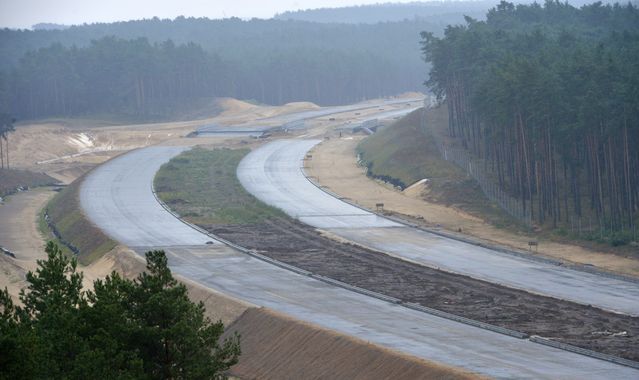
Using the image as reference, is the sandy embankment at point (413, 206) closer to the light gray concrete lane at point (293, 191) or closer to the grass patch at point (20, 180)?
the light gray concrete lane at point (293, 191)

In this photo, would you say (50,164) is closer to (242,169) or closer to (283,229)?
(242,169)

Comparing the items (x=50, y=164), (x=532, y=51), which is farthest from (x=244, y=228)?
(x=50, y=164)

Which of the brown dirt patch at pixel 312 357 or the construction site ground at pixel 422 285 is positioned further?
the construction site ground at pixel 422 285

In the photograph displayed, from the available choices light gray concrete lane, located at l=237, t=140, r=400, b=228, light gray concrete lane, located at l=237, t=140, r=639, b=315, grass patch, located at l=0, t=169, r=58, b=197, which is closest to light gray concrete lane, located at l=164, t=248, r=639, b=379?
light gray concrete lane, located at l=237, t=140, r=639, b=315

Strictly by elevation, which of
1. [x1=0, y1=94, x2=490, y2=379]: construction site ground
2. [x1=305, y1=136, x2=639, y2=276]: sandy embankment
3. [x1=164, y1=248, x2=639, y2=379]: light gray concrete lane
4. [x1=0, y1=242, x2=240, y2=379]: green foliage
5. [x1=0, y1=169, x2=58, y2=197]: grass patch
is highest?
[x1=0, y1=242, x2=240, y2=379]: green foliage

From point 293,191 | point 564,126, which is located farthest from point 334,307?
point 293,191

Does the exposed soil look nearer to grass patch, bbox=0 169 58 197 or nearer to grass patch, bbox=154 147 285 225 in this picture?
grass patch, bbox=154 147 285 225

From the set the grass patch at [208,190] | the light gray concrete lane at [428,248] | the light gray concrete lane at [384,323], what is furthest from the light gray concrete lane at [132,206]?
the light gray concrete lane at [428,248]
